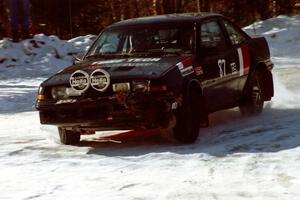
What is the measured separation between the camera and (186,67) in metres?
7.76

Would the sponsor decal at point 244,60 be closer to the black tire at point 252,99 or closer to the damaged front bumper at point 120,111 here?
the black tire at point 252,99

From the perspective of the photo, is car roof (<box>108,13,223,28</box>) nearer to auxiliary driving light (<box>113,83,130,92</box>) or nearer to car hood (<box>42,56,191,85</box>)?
car hood (<box>42,56,191,85</box>)

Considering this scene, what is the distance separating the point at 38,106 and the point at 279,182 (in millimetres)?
3105

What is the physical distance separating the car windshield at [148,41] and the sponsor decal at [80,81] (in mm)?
1023

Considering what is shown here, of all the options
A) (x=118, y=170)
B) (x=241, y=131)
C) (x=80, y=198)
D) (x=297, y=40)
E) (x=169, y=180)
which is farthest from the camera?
(x=297, y=40)

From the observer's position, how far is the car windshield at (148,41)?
27.1 feet

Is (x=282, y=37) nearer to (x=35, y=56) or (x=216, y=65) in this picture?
(x=35, y=56)

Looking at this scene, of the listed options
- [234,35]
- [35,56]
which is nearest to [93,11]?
[35,56]

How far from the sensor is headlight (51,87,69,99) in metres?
7.62

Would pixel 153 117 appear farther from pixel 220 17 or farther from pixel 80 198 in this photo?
pixel 220 17

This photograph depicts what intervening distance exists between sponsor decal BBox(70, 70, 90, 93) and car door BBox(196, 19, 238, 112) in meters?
1.37

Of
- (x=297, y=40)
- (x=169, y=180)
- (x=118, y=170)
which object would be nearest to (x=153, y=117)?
(x=118, y=170)

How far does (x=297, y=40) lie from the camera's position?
68.0 ft

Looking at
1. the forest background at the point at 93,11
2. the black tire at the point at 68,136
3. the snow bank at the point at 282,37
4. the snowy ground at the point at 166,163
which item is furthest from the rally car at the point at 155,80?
the forest background at the point at 93,11
